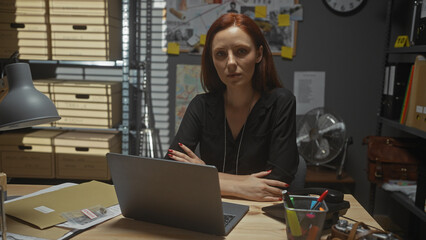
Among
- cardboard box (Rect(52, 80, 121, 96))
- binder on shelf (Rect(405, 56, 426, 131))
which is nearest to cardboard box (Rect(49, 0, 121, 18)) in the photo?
cardboard box (Rect(52, 80, 121, 96))

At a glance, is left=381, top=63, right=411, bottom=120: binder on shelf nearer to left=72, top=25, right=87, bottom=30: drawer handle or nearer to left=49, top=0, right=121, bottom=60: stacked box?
left=49, top=0, right=121, bottom=60: stacked box

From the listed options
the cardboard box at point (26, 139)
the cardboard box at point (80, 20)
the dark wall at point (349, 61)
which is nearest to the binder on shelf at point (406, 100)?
the dark wall at point (349, 61)

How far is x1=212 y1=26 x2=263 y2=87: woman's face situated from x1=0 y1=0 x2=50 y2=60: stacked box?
62.6 inches

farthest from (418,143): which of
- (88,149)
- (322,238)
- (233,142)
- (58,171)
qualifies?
(58,171)

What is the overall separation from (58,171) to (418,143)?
241cm

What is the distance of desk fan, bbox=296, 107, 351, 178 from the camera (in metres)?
2.51

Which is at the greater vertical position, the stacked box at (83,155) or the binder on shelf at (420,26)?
the binder on shelf at (420,26)

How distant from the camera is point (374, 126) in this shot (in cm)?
289

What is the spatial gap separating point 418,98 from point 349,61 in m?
0.82

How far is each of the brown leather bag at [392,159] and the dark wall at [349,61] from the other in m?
0.57

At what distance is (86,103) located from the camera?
2.60 metres

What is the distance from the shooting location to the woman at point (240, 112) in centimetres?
150

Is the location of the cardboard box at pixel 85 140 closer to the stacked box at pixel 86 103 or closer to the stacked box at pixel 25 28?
the stacked box at pixel 86 103

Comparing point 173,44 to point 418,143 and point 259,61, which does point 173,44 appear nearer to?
point 259,61
